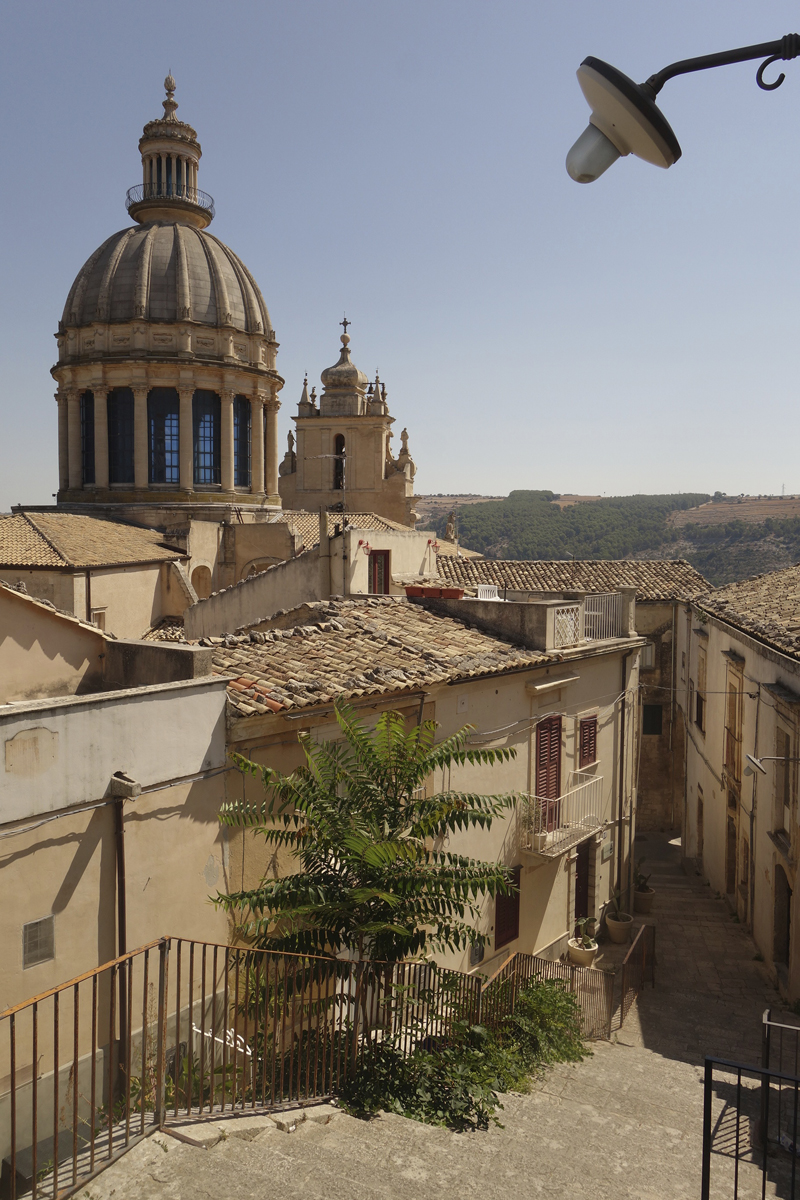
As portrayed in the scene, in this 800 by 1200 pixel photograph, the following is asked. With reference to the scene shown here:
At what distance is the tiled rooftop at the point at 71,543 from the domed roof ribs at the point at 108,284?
30.0 feet

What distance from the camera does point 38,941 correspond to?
7.45 meters

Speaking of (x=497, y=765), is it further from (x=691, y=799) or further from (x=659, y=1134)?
(x=691, y=799)

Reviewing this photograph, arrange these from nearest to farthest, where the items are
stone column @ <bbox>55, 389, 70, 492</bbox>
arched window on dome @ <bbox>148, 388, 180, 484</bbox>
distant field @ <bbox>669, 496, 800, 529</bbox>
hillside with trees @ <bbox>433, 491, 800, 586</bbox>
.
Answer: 1. arched window on dome @ <bbox>148, 388, 180, 484</bbox>
2. stone column @ <bbox>55, 389, 70, 492</bbox>
3. hillside with trees @ <bbox>433, 491, 800, 586</bbox>
4. distant field @ <bbox>669, 496, 800, 529</bbox>

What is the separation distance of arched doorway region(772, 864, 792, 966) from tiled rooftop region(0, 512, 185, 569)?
18.8 metres

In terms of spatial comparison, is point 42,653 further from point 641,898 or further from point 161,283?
point 161,283

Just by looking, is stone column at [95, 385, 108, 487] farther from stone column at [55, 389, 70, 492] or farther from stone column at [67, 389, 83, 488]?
stone column at [55, 389, 70, 492]

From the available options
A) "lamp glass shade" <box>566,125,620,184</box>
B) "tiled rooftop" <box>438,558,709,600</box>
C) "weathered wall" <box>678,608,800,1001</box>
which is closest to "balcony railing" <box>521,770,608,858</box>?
"weathered wall" <box>678,608,800,1001</box>

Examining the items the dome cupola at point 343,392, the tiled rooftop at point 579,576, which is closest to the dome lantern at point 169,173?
the dome cupola at point 343,392

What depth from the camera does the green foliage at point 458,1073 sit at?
7066mm

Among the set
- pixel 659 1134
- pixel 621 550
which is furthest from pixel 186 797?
pixel 621 550

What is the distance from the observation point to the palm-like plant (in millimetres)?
7316

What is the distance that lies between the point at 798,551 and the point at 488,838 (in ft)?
251

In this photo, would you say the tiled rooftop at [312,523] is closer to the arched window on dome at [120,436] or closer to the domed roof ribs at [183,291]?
the arched window on dome at [120,436]

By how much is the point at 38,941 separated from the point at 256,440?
31.6m
